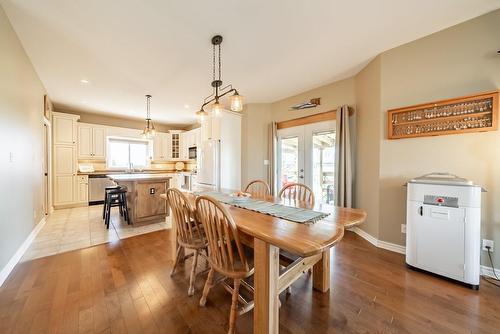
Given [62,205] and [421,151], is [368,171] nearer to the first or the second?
[421,151]

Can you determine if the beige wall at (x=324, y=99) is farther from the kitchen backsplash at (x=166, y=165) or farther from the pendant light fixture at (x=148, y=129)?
the kitchen backsplash at (x=166, y=165)

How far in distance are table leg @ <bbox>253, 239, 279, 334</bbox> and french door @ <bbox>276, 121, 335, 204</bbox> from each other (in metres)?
2.69

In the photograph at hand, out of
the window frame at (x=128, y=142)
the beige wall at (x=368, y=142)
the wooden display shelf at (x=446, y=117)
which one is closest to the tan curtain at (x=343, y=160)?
the beige wall at (x=368, y=142)

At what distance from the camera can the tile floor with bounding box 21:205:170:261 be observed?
2.50 m

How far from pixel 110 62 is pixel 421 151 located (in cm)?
416

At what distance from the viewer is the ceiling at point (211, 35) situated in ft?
5.58

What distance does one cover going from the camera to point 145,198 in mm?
3414

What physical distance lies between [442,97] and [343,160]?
4.35ft

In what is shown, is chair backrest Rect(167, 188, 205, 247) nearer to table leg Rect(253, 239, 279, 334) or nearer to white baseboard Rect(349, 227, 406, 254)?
table leg Rect(253, 239, 279, 334)

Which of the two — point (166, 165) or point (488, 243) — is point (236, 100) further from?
point (166, 165)

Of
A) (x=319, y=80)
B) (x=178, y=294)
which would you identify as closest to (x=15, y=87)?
(x=178, y=294)

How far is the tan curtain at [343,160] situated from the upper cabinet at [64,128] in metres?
6.12

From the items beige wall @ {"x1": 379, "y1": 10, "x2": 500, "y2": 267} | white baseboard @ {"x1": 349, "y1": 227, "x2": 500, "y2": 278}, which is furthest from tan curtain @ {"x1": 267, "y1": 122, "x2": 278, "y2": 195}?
beige wall @ {"x1": 379, "y1": 10, "x2": 500, "y2": 267}

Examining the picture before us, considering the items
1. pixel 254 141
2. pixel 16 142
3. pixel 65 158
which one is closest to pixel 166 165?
pixel 65 158
